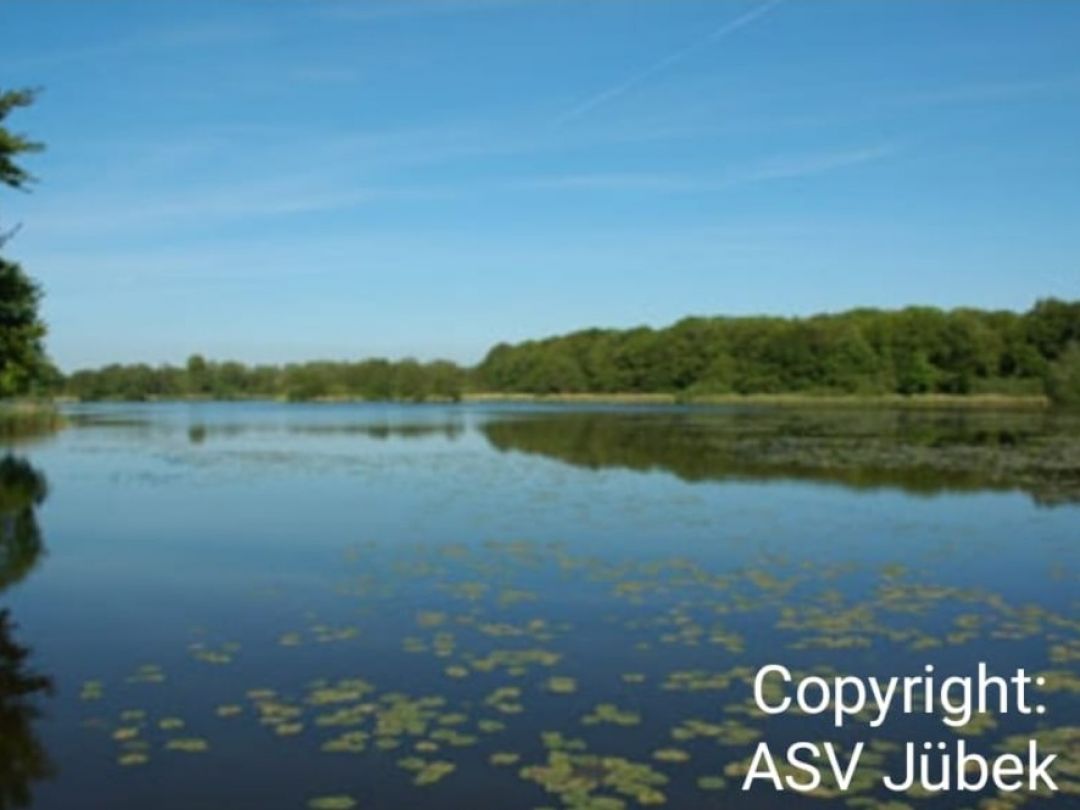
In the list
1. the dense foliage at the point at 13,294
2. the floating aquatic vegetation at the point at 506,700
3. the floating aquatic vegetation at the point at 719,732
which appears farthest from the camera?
the dense foliage at the point at 13,294

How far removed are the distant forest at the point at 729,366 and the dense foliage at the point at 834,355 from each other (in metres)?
0.14

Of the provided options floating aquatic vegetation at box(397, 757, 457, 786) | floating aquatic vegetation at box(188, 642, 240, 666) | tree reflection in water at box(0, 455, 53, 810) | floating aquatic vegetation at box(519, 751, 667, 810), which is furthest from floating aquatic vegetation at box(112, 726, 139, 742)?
floating aquatic vegetation at box(519, 751, 667, 810)

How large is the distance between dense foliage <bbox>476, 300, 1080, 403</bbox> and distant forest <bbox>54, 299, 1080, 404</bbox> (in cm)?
14

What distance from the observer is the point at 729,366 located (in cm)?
11888

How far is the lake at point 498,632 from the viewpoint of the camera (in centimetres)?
654

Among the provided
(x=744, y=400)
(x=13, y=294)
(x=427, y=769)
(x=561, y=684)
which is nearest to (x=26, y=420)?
(x=13, y=294)

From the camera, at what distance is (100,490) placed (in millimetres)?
24344

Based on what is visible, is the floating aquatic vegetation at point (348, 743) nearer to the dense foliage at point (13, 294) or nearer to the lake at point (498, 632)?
the lake at point (498, 632)

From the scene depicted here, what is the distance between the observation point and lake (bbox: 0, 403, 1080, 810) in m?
6.54

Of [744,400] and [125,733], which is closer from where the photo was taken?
[125,733]

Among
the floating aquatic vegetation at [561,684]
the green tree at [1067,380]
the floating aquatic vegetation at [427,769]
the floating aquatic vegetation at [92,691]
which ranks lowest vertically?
the floating aquatic vegetation at [427,769]

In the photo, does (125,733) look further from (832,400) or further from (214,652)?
(832,400)

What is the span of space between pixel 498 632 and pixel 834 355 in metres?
106

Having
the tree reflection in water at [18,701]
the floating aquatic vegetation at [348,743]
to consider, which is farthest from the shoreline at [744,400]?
the floating aquatic vegetation at [348,743]
